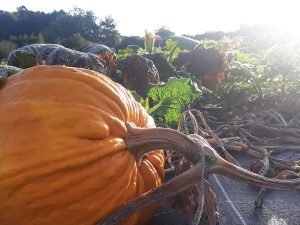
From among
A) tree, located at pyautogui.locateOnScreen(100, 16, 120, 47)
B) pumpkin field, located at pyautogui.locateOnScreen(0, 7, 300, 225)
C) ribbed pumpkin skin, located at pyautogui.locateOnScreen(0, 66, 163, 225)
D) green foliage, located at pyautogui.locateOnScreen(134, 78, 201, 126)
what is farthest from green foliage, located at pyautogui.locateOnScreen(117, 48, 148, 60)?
tree, located at pyautogui.locateOnScreen(100, 16, 120, 47)

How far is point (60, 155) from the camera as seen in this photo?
4.46ft

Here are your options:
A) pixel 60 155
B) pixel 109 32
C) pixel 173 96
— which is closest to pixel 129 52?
pixel 173 96

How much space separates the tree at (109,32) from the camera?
4772cm

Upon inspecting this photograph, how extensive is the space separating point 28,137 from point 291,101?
11.3 ft

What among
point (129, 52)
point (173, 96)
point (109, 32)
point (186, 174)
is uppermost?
point (186, 174)

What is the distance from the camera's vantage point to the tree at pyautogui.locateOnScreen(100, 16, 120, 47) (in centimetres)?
4772

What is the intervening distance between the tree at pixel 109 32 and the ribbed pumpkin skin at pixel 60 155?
44347 mm

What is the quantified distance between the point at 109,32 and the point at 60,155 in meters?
53.0

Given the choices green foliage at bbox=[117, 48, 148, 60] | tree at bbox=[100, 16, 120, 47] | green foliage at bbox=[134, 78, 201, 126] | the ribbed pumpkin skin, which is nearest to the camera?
the ribbed pumpkin skin

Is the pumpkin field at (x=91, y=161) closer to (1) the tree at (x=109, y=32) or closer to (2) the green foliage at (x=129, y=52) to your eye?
(2) the green foliage at (x=129, y=52)

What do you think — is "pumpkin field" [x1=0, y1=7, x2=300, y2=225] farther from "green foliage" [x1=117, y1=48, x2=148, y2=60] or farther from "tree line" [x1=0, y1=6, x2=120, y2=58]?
"tree line" [x1=0, y1=6, x2=120, y2=58]

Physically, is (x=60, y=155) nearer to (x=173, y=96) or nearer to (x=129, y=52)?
(x=173, y=96)

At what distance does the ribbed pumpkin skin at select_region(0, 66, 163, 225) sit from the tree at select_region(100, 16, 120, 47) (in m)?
44.3

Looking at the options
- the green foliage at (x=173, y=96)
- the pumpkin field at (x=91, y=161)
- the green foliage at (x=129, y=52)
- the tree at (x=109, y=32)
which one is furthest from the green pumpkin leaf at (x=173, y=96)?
the tree at (x=109, y=32)
